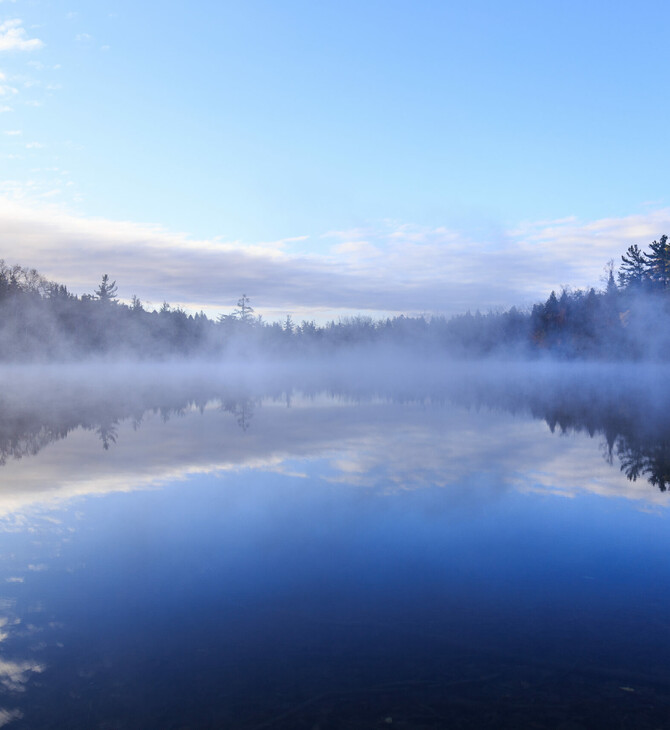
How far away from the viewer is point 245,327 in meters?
116

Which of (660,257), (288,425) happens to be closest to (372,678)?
(288,425)

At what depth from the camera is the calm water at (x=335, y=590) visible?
366 cm

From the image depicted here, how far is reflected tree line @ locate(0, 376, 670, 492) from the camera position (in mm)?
12172

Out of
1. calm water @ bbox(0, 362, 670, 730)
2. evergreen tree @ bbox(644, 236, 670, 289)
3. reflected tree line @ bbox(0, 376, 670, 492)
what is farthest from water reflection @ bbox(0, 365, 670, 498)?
evergreen tree @ bbox(644, 236, 670, 289)

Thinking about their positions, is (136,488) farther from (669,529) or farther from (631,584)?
(669,529)

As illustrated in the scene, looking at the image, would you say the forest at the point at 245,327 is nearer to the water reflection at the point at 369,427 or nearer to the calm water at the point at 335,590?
the water reflection at the point at 369,427

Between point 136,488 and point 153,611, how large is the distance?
4.69 metres

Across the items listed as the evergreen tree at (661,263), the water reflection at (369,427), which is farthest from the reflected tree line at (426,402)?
the evergreen tree at (661,263)

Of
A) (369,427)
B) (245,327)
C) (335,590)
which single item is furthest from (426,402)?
(245,327)

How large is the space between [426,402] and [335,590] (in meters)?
19.2

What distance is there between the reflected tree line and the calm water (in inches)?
17.9

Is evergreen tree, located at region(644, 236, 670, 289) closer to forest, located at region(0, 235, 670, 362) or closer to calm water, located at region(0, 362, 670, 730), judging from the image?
forest, located at region(0, 235, 670, 362)

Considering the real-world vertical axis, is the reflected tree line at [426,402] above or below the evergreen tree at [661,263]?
below

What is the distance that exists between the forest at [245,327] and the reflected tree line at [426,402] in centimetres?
3835
